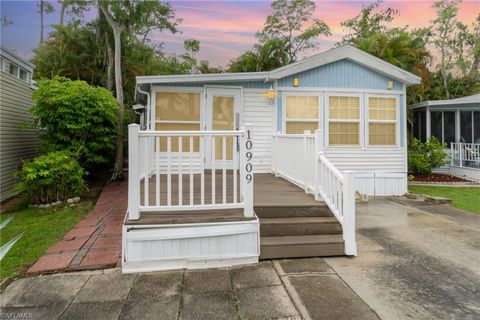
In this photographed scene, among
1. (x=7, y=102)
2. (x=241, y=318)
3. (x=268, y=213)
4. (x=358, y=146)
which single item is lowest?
(x=241, y=318)

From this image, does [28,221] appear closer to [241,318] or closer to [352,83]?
[241,318]

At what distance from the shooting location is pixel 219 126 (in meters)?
7.24

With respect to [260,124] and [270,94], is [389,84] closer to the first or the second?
[270,94]

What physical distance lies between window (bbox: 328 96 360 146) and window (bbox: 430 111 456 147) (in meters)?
6.93

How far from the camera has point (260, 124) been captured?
7453mm

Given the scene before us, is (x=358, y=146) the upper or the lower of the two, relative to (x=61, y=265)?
upper

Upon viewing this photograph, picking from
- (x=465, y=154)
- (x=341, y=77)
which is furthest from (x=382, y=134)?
(x=465, y=154)

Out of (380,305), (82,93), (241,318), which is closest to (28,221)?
(82,93)

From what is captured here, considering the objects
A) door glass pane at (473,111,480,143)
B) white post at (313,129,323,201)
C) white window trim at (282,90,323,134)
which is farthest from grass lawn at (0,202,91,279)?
door glass pane at (473,111,480,143)

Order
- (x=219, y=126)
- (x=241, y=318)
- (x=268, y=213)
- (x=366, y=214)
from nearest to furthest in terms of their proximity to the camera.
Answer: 1. (x=241, y=318)
2. (x=268, y=213)
3. (x=366, y=214)
4. (x=219, y=126)

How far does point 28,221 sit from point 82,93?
12.4 feet

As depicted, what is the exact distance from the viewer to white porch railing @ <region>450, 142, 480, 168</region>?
1118 centimetres

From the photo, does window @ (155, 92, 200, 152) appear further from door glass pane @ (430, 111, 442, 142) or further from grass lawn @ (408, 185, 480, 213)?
door glass pane @ (430, 111, 442, 142)

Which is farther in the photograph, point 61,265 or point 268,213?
point 268,213
